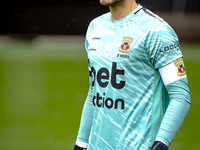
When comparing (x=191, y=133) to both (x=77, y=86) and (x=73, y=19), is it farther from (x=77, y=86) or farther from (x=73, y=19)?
(x=73, y=19)

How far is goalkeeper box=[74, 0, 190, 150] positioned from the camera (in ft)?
4.85

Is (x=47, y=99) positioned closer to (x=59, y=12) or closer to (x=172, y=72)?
(x=172, y=72)

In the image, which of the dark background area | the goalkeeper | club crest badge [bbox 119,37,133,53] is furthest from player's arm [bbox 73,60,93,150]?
the dark background area

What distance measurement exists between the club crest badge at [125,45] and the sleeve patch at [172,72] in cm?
18

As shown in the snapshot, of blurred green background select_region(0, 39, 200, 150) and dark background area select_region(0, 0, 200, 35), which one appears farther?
dark background area select_region(0, 0, 200, 35)

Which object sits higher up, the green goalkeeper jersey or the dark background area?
the green goalkeeper jersey

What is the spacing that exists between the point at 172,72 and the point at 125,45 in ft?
0.82

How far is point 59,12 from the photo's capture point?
42.8 feet

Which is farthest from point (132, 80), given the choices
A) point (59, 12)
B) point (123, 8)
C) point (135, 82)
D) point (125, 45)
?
point (59, 12)

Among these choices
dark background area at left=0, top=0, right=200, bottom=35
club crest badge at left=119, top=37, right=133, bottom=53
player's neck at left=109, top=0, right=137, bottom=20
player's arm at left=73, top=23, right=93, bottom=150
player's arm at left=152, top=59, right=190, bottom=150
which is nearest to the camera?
player's arm at left=152, top=59, right=190, bottom=150

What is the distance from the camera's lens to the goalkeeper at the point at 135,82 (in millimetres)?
1479

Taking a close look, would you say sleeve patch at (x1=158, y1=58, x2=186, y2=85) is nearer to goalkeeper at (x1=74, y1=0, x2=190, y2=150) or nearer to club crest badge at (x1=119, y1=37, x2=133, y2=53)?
goalkeeper at (x1=74, y1=0, x2=190, y2=150)

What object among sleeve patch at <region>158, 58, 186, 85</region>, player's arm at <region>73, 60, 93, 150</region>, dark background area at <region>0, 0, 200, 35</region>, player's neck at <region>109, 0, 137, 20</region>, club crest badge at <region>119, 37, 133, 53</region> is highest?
player's neck at <region>109, 0, 137, 20</region>

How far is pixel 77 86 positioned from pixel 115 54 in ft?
19.4
